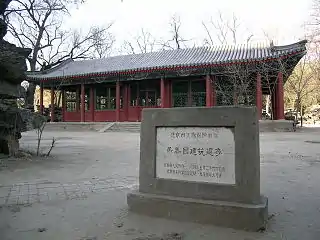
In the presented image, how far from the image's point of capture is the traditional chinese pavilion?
2139 cm

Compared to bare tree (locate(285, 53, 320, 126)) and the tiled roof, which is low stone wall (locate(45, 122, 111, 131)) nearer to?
the tiled roof

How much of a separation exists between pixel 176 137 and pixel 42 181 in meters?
2.95

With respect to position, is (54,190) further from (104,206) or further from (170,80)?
(170,80)

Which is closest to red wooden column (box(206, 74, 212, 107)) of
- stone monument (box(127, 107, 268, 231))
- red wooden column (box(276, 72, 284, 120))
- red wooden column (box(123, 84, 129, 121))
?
red wooden column (box(276, 72, 284, 120))

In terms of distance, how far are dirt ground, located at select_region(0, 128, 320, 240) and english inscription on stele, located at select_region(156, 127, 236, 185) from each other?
1.59 feet

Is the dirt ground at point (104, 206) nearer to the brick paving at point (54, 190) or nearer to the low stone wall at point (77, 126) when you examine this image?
the brick paving at point (54, 190)

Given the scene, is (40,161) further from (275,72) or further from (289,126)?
(275,72)

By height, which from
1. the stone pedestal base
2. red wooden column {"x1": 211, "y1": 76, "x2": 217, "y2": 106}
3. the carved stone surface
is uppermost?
red wooden column {"x1": 211, "y1": 76, "x2": 217, "y2": 106}

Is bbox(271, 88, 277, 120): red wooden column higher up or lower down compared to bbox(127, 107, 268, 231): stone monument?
higher up

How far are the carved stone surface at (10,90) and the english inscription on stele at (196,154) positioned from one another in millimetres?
4396

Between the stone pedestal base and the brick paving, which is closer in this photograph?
the stone pedestal base

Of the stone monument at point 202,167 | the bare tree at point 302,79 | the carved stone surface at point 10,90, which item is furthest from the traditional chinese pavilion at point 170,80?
the stone monument at point 202,167

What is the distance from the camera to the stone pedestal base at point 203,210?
3035mm

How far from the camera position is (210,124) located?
3.35m
